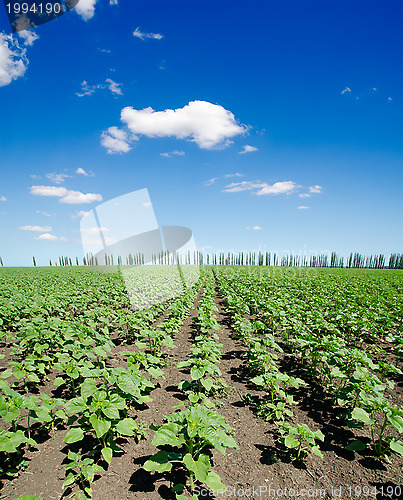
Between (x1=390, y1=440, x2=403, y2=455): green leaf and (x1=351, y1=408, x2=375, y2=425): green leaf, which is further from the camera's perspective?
(x1=351, y1=408, x2=375, y2=425): green leaf

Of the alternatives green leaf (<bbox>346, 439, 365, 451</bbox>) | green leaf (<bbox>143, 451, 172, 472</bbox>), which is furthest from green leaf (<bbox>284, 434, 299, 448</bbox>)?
green leaf (<bbox>143, 451, 172, 472</bbox>)

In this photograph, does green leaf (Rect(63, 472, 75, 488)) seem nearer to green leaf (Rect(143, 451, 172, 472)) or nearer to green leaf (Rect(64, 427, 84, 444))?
green leaf (Rect(64, 427, 84, 444))

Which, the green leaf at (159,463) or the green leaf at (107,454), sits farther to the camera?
the green leaf at (107,454)

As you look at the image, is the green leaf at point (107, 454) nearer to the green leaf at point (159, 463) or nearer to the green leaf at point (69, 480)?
the green leaf at point (69, 480)

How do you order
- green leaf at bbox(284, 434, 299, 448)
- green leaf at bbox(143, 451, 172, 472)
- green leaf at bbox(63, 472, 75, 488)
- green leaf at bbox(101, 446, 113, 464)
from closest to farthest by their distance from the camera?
green leaf at bbox(143, 451, 172, 472) < green leaf at bbox(63, 472, 75, 488) < green leaf at bbox(101, 446, 113, 464) < green leaf at bbox(284, 434, 299, 448)

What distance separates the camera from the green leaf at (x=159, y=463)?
2754 mm

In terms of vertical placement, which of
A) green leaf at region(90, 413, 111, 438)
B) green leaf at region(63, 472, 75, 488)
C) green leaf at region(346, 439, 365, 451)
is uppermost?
green leaf at region(90, 413, 111, 438)

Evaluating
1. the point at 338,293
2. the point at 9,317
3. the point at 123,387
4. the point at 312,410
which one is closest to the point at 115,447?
the point at 123,387

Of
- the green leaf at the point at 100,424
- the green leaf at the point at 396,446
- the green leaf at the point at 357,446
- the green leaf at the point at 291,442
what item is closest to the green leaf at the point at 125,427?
the green leaf at the point at 100,424

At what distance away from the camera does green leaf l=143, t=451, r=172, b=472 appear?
2.75 m

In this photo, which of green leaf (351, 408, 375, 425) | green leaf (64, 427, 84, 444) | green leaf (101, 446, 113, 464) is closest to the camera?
green leaf (64, 427, 84, 444)

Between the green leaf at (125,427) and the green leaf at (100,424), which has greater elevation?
the green leaf at (100,424)

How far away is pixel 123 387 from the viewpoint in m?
3.49

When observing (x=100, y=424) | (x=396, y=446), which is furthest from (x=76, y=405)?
(x=396, y=446)
